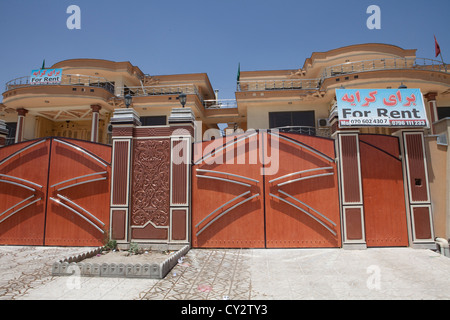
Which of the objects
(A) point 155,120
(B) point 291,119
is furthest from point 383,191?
(A) point 155,120

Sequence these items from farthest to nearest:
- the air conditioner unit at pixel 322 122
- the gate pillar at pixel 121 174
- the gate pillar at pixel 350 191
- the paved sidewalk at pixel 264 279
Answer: the air conditioner unit at pixel 322 122
the gate pillar at pixel 121 174
the gate pillar at pixel 350 191
the paved sidewalk at pixel 264 279

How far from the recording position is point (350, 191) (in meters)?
8.19

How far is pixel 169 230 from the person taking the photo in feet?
27.5

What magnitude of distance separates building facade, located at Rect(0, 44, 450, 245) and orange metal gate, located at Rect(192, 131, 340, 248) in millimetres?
4408

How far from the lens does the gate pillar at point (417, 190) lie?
316 inches

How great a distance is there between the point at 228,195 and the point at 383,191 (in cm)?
470

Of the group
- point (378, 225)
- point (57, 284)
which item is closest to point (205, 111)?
point (378, 225)

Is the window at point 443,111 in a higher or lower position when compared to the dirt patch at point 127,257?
higher

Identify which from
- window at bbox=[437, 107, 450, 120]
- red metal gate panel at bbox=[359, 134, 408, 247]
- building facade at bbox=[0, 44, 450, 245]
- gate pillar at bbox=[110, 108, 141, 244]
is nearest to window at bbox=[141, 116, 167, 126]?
building facade at bbox=[0, 44, 450, 245]

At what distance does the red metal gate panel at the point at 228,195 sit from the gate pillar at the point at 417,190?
14.4 ft

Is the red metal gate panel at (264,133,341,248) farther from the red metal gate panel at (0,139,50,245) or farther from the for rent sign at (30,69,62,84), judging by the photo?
the for rent sign at (30,69,62,84)

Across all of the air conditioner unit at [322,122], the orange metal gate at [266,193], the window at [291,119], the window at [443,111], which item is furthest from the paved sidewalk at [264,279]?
the window at [443,111]

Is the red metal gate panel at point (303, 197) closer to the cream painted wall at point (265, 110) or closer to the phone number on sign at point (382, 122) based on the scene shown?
the phone number on sign at point (382, 122)
